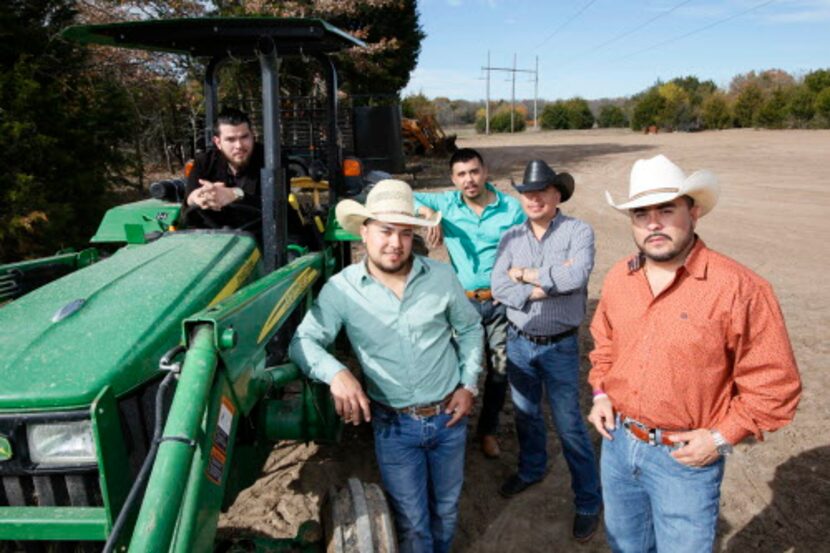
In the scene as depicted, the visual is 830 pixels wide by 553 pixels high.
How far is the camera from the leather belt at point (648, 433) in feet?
7.04

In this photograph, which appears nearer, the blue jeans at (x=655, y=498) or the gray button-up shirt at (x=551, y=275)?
the blue jeans at (x=655, y=498)

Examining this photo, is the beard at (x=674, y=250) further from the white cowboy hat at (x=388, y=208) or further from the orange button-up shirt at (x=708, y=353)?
Answer: the white cowboy hat at (x=388, y=208)

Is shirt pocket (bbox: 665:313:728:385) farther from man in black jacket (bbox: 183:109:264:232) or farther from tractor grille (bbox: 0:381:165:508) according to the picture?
man in black jacket (bbox: 183:109:264:232)

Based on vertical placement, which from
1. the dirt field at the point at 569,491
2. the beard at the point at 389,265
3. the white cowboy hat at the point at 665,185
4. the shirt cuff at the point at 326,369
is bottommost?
the dirt field at the point at 569,491

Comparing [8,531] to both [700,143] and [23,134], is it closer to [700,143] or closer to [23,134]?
[23,134]

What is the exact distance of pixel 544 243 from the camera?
328cm

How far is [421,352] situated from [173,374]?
0.92 metres

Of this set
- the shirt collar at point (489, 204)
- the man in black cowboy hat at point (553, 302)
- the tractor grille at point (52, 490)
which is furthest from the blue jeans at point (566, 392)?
the tractor grille at point (52, 490)

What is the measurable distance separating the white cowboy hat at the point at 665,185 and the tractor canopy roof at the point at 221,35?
1867mm

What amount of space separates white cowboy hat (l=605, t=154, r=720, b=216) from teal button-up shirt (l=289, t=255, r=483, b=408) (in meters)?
0.80

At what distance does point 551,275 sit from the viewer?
310cm

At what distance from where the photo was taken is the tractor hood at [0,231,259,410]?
196 centimetres

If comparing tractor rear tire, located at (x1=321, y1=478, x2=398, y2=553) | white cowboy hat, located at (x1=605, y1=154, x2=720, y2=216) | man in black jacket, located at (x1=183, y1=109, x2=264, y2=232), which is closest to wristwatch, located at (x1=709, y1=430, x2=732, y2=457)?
white cowboy hat, located at (x1=605, y1=154, x2=720, y2=216)

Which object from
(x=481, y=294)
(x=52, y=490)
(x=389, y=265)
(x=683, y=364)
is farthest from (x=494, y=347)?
(x=52, y=490)
